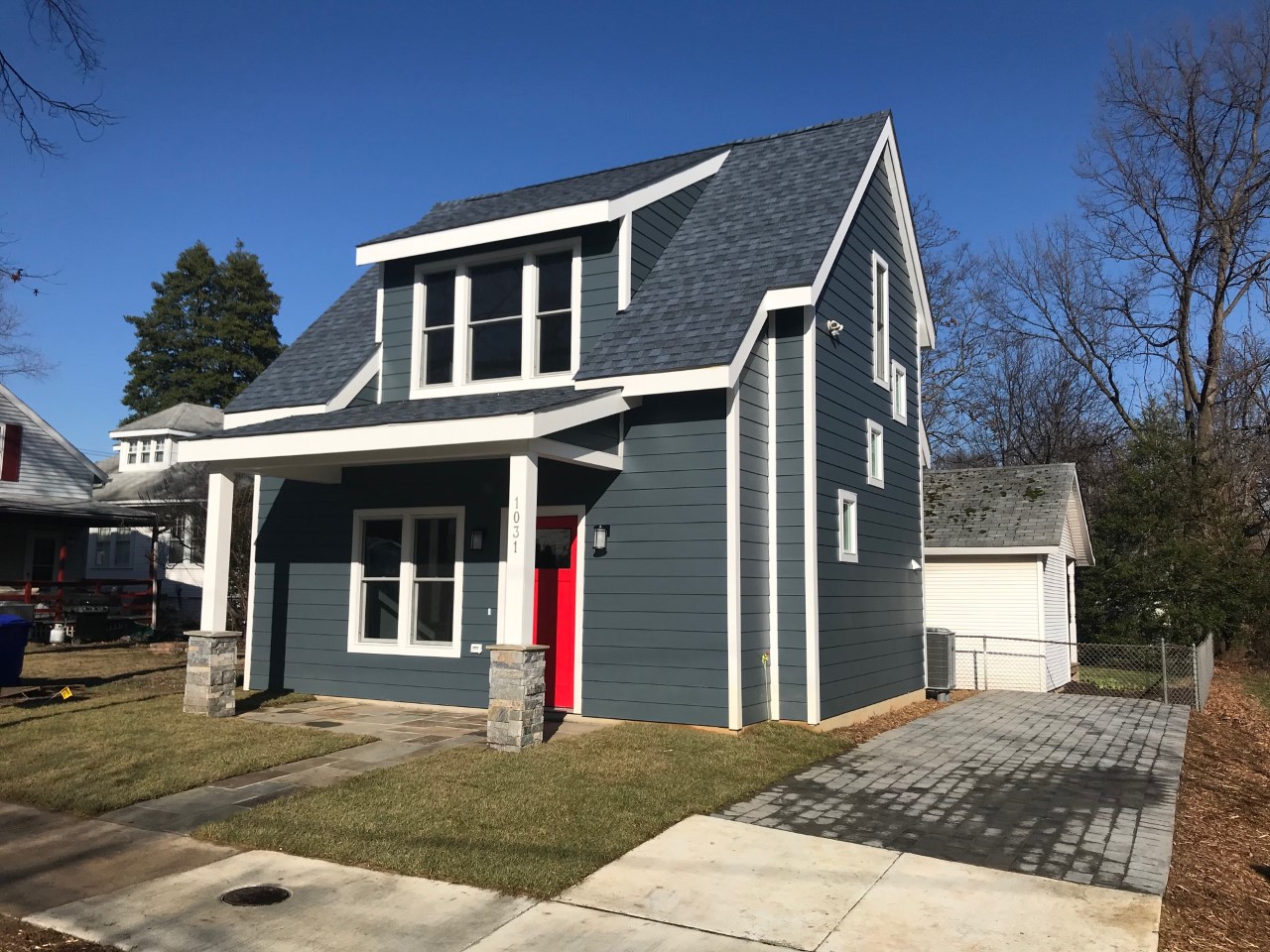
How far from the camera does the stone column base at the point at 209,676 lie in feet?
32.7

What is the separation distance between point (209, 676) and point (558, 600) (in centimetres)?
375

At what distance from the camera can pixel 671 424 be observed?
Result: 10.4 m

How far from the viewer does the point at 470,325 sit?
1206 centimetres

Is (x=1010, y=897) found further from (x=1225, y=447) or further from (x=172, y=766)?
(x=1225, y=447)

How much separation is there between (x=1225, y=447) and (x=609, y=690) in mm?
24799

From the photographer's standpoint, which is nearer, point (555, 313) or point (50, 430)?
point (555, 313)

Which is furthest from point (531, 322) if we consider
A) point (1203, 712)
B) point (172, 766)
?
point (1203, 712)

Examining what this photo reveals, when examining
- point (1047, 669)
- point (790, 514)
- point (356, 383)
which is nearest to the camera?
point (790, 514)

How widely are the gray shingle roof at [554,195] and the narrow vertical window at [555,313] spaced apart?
0.73m

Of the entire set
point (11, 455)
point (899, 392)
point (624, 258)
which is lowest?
point (899, 392)

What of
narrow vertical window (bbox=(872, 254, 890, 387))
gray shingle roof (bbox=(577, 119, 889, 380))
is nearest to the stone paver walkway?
gray shingle roof (bbox=(577, 119, 889, 380))

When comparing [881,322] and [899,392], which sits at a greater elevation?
[881,322]

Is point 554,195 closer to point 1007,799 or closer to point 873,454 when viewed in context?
point 873,454

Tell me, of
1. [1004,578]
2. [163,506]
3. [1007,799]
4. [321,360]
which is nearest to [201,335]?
[163,506]
